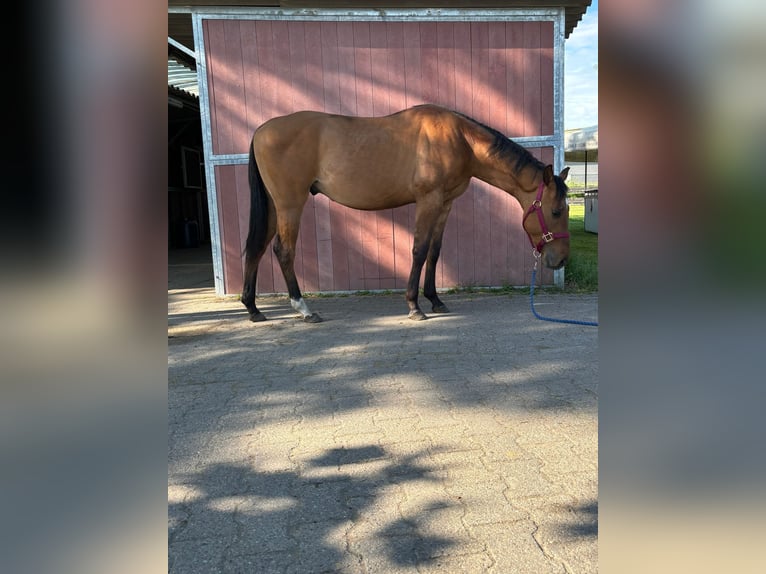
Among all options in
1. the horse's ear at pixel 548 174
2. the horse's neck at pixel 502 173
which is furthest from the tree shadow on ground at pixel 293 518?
the horse's neck at pixel 502 173

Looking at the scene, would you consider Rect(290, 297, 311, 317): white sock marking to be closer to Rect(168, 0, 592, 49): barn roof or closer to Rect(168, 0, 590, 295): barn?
Rect(168, 0, 590, 295): barn

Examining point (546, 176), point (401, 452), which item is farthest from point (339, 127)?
point (401, 452)

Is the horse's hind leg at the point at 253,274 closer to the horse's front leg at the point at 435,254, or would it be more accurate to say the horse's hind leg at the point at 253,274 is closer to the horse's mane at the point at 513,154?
the horse's front leg at the point at 435,254

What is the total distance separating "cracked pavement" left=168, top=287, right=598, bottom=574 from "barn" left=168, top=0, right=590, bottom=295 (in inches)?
83.7

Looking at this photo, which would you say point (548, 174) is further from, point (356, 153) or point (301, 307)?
point (301, 307)

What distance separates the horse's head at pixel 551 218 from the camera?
14.8 ft

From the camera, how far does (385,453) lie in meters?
2.14

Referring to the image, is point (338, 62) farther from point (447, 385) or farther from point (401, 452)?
point (401, 452)

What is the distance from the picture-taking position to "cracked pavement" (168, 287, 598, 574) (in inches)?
60.1

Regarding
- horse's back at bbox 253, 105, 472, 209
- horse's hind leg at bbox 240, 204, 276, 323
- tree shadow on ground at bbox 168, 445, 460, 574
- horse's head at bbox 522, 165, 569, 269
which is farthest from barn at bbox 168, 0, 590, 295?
tree shadow on ground at bbox 168, 445, 460, 574

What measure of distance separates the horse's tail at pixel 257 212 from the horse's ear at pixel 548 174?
2689mm

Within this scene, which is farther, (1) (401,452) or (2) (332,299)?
(2) (332,299)
